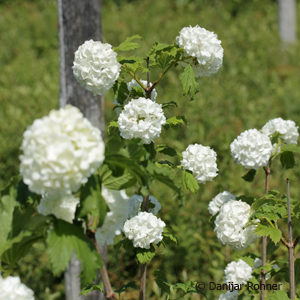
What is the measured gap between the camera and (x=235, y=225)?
1.84 meters

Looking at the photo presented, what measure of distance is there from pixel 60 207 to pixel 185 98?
14.6 ft

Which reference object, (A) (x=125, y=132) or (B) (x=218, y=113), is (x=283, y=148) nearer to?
(A) (x=125, y=132)

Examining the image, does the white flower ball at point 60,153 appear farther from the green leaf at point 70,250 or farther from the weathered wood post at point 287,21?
the weathered wood post at point 287,21

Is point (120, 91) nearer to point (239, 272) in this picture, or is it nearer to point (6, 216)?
point (6, 216)

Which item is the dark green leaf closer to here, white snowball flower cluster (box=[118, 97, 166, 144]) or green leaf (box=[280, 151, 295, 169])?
white snowball flower cluster (box=[118, 97, 166, 144])

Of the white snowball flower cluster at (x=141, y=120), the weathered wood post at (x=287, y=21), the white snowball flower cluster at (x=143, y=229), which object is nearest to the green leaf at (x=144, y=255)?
the white snowball flower cluster at (x=143, y=229)

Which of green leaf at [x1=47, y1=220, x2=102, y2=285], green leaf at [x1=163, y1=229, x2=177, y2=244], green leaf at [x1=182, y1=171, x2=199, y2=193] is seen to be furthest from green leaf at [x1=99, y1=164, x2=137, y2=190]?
green leaf at [x1=163, y1=229, x2=177, y2=244]

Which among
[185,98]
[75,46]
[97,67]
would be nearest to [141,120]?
[97,67]

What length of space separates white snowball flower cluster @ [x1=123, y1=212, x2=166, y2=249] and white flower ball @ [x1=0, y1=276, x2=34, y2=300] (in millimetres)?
544

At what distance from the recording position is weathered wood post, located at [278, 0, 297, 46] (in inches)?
347

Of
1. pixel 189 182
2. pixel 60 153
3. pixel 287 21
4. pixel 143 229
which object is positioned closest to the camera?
pixel 60 153

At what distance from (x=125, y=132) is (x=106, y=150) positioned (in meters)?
0.32

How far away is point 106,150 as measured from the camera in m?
1.33

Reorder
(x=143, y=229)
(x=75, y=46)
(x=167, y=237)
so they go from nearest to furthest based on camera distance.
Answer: (x=143, y=229) → (x=167, y=237) → (x=75, y=46)
